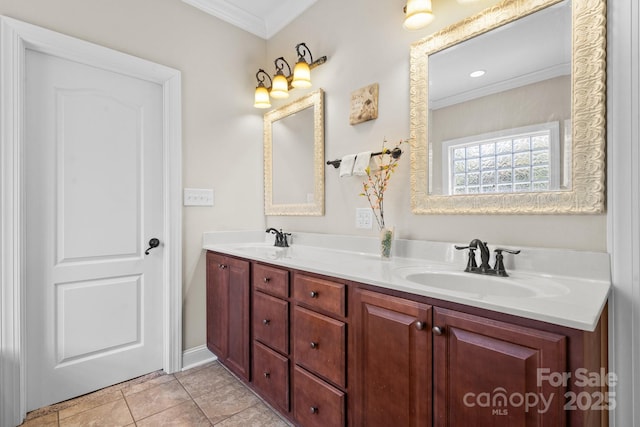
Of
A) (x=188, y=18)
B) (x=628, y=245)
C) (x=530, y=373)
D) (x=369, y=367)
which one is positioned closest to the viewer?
(x=530, y=373)

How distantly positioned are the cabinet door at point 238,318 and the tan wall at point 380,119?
61 centimetres

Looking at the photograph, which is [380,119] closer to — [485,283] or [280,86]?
[280,86]

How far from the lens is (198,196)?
7.38 ft

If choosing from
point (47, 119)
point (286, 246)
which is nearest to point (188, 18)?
point (47, 119)

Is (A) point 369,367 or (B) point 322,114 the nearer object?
(A) point 369,367

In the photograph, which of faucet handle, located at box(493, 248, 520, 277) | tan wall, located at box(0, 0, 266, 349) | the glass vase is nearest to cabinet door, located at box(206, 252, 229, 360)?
tan wall, located at box(0, 0, 266, 349)

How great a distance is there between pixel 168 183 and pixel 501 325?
207 centimetres

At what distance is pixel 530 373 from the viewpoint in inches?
30.0

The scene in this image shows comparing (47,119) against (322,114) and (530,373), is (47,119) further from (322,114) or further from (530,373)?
(530,373)

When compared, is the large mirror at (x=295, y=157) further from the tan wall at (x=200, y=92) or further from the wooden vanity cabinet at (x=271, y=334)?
the wooden vanity cabinet at (x=271, y=334)

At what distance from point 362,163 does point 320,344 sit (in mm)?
1019

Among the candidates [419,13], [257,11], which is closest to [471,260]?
[419,13]

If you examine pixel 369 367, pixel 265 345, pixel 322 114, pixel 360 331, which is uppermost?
pixel 322 114

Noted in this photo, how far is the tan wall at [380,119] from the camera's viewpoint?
4.06ft
